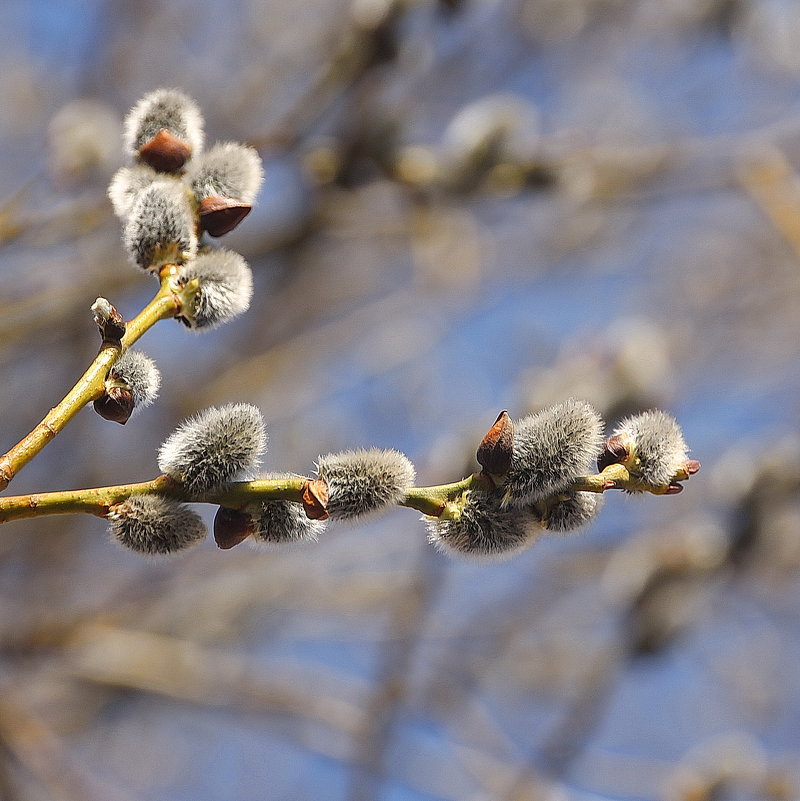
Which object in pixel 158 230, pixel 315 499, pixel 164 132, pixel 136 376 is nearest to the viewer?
pixel 315 499

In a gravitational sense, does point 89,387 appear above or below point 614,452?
below

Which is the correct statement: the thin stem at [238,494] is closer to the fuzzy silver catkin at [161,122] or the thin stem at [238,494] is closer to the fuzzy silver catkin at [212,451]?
the fuzzy silver catkin at [212,451]

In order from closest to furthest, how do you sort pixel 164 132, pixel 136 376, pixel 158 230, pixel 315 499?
pixel 315 499 → pixel 136 376 → pixel 158 230 → pixel 164 132

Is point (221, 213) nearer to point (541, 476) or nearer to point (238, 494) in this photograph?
point (238, 494)

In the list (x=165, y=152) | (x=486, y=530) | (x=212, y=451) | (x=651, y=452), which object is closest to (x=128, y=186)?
(x=165, y=152)

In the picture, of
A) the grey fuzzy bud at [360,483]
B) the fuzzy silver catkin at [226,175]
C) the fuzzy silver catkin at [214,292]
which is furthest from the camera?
the fuzzy silver catkin at [226,175]

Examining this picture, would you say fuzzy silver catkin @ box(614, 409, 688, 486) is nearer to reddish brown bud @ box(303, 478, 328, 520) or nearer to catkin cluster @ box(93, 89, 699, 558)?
catkin cluster @ box(93, 89, 699, 558)

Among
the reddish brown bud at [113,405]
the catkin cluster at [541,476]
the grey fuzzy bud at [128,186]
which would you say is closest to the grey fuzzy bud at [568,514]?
the catkin cluster at [541,476]
